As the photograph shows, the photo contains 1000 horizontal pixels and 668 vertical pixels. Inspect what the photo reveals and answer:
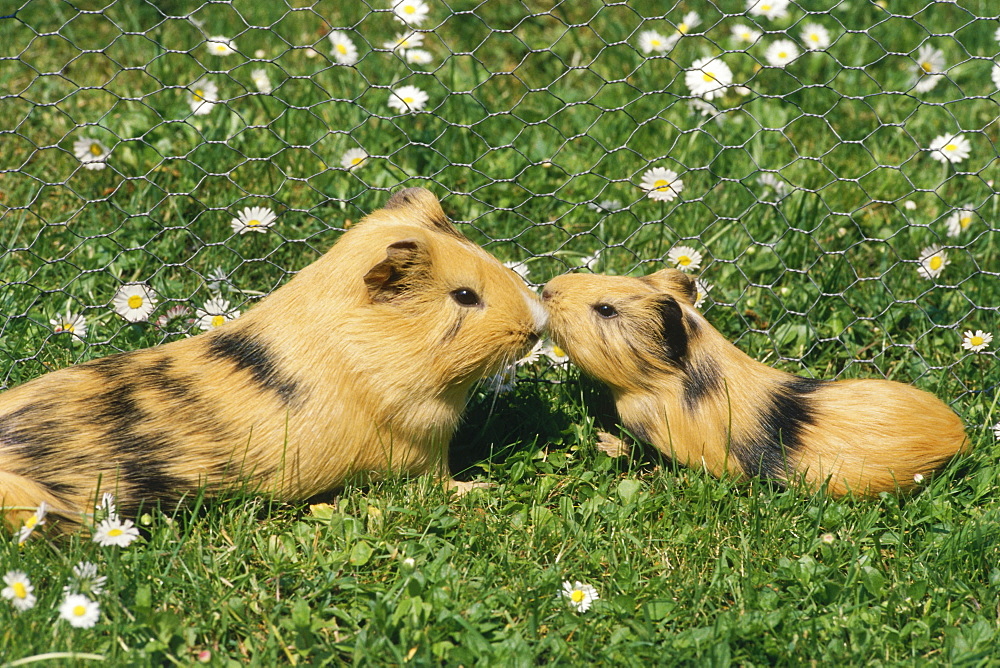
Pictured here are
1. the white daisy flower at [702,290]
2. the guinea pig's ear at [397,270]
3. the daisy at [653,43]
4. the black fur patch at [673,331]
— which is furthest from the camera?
the daisy at [653,43]

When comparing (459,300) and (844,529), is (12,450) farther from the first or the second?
(844,529)

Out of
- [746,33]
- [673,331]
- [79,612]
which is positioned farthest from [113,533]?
[746,33]

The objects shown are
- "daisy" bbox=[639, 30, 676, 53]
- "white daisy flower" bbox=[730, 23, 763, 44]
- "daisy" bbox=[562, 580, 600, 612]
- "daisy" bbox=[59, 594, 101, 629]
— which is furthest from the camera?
"white daisy flower" bbox=[730, 23, 763, 44]

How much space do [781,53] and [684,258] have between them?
5.57 feet

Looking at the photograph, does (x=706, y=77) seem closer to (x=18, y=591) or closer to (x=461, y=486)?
(x=461, y=486)

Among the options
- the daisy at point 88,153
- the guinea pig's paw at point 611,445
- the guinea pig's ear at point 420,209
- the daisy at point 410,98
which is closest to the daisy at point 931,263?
the guinea pig's paw at point 611,445

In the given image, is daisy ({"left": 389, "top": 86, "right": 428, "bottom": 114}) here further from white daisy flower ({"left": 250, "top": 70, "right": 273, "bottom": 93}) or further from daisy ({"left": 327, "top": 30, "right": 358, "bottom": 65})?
white daisy flower ({"left": 250, "top": 70, "right": 273, "bottom": 93})

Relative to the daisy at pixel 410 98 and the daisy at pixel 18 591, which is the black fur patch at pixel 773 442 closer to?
the daisy at pixel 410 98

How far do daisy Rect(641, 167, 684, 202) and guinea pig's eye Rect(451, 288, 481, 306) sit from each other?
1.51 m

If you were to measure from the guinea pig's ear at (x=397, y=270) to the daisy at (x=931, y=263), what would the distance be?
2.63 m

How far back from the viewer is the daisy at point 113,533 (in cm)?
344

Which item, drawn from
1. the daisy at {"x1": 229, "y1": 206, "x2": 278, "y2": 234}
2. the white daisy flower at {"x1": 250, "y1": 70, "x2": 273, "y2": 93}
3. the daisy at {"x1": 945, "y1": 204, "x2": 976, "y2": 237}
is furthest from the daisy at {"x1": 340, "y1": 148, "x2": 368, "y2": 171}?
the daisy at {"x1": 945, "y1": 204, "x2": 976, "y2": 237}

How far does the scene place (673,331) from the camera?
4.02 metres

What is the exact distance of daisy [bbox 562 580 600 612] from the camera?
357 centimetres
